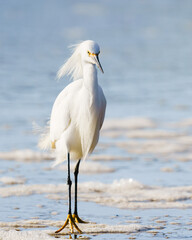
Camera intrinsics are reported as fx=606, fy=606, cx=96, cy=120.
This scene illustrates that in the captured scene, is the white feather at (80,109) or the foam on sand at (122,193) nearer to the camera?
the white feather at (80,109)

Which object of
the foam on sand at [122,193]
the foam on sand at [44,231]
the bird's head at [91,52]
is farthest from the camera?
the foam on sand at [122,193]

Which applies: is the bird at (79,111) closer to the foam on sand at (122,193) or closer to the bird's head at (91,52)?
the bird's head at (91,52)

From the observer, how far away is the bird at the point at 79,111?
4.49m

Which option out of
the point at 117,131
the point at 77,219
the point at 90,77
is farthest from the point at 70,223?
the point at 117,131

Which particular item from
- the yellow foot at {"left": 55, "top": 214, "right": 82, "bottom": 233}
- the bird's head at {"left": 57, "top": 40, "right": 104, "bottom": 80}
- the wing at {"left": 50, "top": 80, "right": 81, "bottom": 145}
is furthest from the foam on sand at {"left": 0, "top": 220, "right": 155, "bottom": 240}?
the bird's head at {"left": 57, "top": 40, "right": 104, "bottom": 80}

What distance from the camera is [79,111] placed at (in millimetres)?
4598

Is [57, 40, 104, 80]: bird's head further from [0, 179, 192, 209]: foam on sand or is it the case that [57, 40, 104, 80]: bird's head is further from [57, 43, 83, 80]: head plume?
[0, 179, 192, 209]: foam on sand

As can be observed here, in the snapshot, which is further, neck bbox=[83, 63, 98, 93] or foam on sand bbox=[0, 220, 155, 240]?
neck bbox=[83, 63, 98, 93]

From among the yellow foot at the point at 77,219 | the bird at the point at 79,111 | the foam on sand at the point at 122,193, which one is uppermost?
the bird at the point at 79,111

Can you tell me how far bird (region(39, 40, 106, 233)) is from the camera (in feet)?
14.7

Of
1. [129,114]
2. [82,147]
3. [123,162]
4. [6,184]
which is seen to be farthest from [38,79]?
[82,147]

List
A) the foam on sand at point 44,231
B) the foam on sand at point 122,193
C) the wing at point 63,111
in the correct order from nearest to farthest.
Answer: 1. the foam on sand at point 44,231
2. the wing at point 63,111
3. the foam on sand at point 122,193

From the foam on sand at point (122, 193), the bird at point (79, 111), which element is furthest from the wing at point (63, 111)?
the foam on sand at point (122, 193)

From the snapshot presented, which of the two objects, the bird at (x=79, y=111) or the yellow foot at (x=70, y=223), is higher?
the bird at (x=79, y=111)
